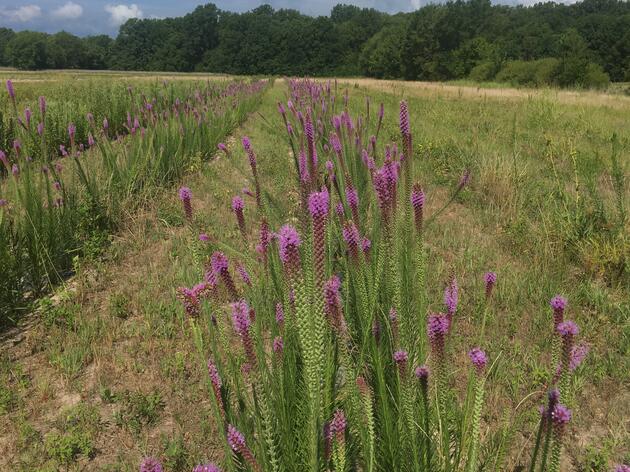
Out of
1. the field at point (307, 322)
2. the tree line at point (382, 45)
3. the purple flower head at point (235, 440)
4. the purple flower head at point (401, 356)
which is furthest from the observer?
the tree line at point (382, 45)

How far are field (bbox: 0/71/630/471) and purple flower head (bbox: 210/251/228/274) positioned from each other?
0.15 feet

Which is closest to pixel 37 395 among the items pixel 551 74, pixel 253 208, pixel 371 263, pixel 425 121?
pixel 371 263

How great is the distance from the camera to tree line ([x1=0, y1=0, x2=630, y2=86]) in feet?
173

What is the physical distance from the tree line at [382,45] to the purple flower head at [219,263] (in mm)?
39077

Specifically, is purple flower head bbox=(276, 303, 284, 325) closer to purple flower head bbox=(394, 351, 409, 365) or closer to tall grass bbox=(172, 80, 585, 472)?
tall grass bbox=(172, 80, 585, 472)

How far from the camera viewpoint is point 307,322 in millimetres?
875

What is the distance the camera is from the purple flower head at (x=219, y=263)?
47.4 inches

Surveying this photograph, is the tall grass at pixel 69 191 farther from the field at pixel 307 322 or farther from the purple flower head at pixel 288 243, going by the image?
the purple flower head at pixel 288 243

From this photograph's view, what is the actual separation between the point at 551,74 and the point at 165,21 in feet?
294

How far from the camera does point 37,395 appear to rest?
2.51 meters

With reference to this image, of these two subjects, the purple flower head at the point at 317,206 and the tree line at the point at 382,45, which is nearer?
the purple flower head at the point at 317,206

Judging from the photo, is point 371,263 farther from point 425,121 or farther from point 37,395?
point 425,121

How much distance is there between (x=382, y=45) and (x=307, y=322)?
74.4 meters

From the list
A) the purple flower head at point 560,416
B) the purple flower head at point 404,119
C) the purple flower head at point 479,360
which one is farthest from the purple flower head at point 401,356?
the purple flower head at point 404,119
